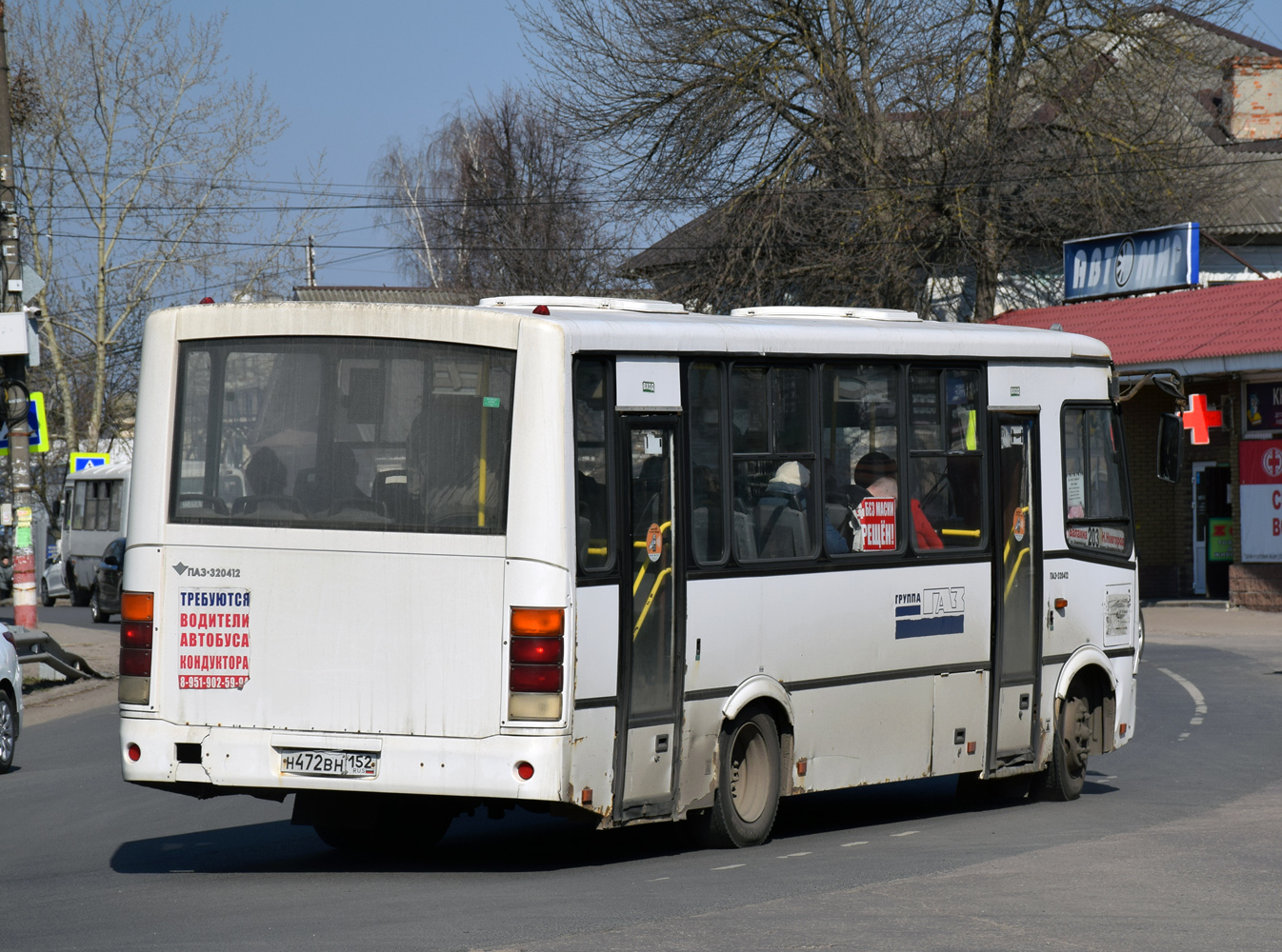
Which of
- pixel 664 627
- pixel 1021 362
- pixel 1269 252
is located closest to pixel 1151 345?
pixel 1269 252

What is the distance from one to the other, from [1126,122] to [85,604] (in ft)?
90.0

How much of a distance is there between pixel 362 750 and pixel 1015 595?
4.49 m

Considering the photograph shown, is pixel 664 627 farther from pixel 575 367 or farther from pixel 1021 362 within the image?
pixel 1021 362

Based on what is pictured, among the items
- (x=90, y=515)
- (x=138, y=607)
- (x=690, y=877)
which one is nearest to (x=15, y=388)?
(x=138, y=607)

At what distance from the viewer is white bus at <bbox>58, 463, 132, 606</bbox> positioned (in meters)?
38.0

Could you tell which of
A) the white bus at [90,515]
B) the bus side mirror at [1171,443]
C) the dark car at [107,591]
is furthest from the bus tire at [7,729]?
the white bus at [90,515]

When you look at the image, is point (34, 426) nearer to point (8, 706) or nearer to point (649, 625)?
point (8, 706)

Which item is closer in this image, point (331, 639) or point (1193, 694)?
point (331, 639)

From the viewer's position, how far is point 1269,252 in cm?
4400

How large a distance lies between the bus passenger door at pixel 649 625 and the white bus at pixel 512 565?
17mm

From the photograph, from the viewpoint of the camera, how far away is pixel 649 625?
848cm

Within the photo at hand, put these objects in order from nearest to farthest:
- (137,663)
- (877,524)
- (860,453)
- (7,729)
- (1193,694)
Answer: (137,663) → (860,453) → (877,524) → (7,729) → (1193,694)

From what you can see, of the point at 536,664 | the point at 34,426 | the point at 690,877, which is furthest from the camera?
the point at 34,426

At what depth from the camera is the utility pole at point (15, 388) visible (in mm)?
20531
